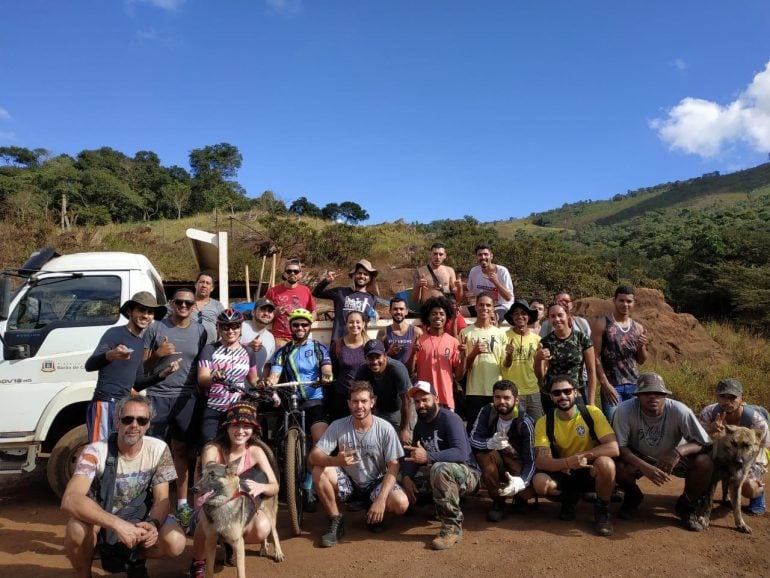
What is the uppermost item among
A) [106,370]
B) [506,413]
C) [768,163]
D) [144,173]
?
[768,163]

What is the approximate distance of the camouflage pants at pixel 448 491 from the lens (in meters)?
4.07

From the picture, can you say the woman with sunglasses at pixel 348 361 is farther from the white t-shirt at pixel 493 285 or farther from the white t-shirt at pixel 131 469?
the white t-shirt at pixel 493 285

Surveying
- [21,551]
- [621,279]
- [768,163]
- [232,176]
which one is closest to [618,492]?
[21,551]

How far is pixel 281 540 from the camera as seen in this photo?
13.8 feet

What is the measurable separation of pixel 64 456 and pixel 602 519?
4.54 m

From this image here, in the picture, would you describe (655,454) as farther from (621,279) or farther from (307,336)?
(621,279)

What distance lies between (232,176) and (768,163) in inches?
2827

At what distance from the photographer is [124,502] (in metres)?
3.44

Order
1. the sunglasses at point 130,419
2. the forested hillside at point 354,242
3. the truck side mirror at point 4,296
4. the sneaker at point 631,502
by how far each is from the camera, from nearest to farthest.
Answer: the sunglasses at point 130,419 → the sneaker at point 631,502 → the truck side mirror at point 4,296 → the forested hillside at point 354,242

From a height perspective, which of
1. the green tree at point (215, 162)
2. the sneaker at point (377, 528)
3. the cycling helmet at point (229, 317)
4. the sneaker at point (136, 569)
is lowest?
the sneaker at point (377, 528)

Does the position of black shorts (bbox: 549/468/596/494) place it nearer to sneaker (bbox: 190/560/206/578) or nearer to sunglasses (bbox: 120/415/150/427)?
sneaker (bbox: 190/560/206/578)

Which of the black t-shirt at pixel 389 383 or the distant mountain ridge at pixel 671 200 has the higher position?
the distant mountain ridge at pixel 671 200

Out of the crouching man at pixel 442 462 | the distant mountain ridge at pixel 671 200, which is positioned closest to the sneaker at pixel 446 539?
the crouching man at pixel 442 462

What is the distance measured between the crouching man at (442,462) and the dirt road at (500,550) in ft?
0.70
